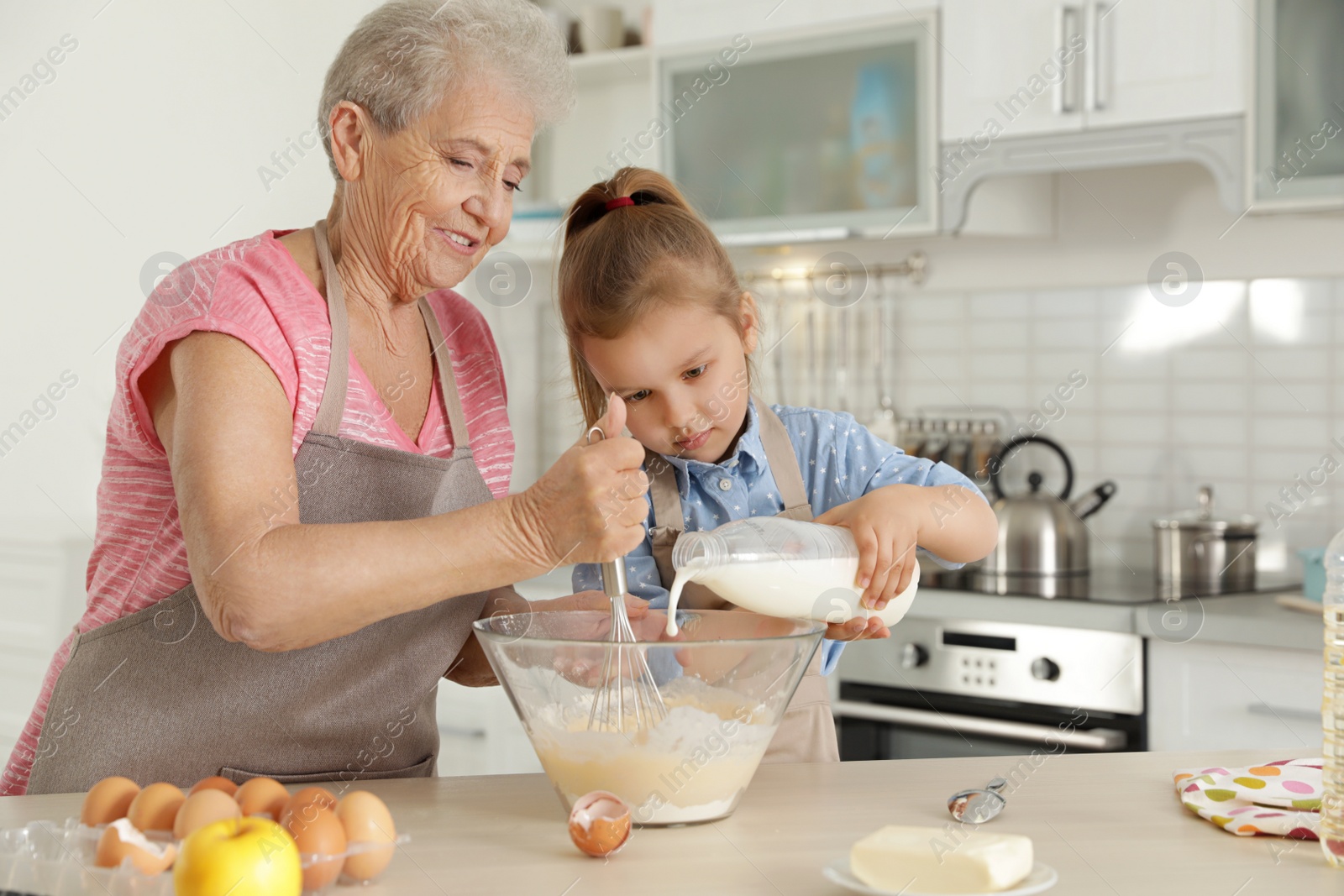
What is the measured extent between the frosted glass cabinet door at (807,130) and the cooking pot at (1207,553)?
0.79 meters

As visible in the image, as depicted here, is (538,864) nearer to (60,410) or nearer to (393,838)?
(393,838)

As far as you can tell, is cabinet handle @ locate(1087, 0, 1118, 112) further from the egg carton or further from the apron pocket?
the egg carton

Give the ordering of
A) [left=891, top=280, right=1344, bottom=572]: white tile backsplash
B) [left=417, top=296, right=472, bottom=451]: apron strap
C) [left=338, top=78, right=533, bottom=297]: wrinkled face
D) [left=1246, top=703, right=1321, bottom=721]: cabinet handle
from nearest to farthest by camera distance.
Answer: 1. [left=338, top=78, right=533, bottom=297]: wrinkled face
2. [left=417, top=296, right=472, bottom=451]: apron strap
3. [left=1246, top=703, right=1321, bottom=721]: cabinet handle
4. [left=891, top=280, right=1344, bottom=572]: white tile backsplash

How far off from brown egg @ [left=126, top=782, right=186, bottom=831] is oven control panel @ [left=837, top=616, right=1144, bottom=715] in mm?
1745

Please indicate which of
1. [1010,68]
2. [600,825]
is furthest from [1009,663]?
[600,825]

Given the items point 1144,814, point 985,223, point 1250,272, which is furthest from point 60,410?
point 1250,272

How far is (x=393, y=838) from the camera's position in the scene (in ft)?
2.79

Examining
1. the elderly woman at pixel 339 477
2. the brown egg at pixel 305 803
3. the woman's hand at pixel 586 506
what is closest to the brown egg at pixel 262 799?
the brown egg at pixel 305 803

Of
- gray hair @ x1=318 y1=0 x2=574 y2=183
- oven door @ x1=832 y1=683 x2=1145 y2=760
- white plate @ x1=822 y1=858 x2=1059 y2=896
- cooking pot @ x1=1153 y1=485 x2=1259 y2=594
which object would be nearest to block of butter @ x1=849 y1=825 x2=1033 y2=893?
white plate @ x1=822 y1=858 x2=1059 y2=896

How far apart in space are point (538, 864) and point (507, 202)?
25.5 inches

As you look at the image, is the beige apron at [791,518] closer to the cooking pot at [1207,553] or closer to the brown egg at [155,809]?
the brown egg at [155,809]

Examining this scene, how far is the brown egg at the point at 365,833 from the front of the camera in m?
0.83

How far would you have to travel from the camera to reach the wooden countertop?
2.76 feet

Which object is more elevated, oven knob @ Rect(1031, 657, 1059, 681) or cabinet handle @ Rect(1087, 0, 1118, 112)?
cabinet handle @ Rect(1087, 0, 1118, 112)
